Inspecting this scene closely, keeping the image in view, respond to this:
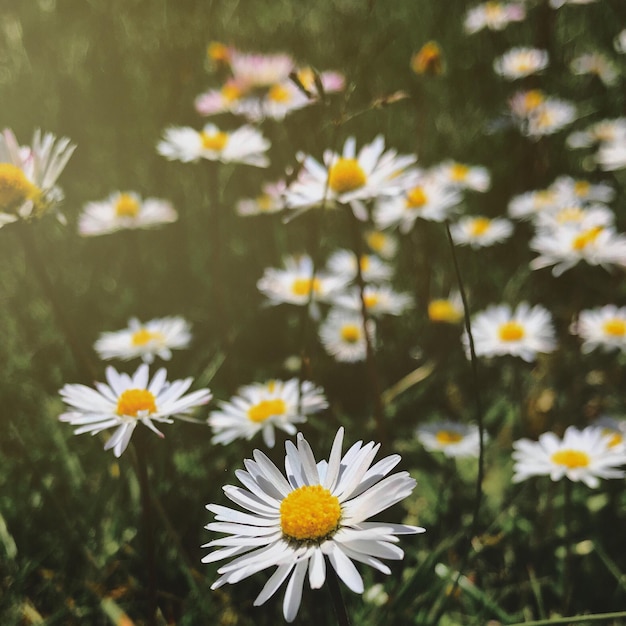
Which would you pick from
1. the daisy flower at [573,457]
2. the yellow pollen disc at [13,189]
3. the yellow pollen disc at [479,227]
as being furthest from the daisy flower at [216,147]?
the daisy flower at [573,457]

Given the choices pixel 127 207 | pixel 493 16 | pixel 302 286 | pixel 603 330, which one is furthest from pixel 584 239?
pixel 493 16

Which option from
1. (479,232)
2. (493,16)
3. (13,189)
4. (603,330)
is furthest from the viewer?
(493,16)

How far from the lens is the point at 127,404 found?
0.99 m

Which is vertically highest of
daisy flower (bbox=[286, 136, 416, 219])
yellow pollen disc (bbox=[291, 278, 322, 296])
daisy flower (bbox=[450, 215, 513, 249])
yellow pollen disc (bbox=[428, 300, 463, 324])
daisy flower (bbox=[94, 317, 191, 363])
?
daisy flower (bbox=[286, 136, 416, 219])

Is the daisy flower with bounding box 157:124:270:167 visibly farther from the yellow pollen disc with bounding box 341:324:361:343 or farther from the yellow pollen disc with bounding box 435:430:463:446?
the yellow pollen disc with bounding box 435:430:463:446

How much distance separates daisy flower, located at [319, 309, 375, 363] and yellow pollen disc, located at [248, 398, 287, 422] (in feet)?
1.51

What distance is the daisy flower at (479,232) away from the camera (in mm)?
1998

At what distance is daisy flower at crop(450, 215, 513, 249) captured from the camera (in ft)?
6.56

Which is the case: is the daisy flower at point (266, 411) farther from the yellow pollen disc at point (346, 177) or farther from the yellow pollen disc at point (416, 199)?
the yellow pollen disc at point (416, 199)

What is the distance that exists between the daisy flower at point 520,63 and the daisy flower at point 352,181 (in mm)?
1385

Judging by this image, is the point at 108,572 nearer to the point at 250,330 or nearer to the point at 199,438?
the point at 199,438

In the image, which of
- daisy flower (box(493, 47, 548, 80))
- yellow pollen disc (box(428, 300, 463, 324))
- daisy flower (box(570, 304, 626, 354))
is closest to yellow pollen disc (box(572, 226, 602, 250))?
daisy flower (box(570, 304, 626, 354))

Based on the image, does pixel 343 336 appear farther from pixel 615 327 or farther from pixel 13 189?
pixel 13 189

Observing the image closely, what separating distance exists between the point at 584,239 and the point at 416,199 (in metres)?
0.44
